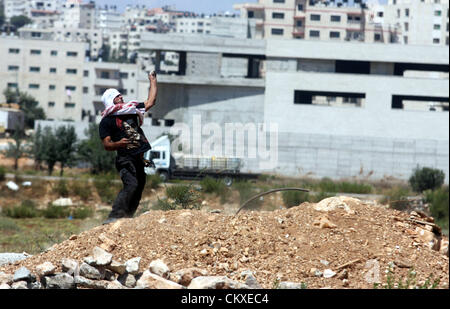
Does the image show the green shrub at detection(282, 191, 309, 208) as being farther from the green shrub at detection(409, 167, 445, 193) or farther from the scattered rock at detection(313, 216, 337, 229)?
the green shrub at detection(409, 167, 445, 193)

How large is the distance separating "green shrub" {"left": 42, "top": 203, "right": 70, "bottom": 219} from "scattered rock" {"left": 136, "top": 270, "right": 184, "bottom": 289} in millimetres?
16982

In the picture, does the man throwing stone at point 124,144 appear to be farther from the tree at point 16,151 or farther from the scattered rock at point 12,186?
the tree at point 16,151

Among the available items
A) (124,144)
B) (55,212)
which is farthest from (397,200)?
(55,212)

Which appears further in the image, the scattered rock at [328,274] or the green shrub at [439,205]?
the green shrub at [439,205]

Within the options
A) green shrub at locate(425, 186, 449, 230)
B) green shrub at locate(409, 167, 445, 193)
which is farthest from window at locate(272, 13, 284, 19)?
green shrub at locate(425, 186, 449, 230)

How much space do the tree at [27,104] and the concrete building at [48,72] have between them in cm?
218

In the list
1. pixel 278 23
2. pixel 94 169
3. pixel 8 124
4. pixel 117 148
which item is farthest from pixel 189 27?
pixel 117 148

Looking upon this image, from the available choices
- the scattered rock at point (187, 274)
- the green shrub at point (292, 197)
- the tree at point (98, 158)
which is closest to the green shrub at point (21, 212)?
the green shrub at point (292, 197)

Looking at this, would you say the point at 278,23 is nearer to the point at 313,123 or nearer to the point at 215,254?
the point at 313,123

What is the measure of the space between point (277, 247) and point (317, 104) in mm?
38092

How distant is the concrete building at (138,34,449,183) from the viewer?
142 feet

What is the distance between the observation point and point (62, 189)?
91.1 ft

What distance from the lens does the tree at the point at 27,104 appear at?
66.9 m

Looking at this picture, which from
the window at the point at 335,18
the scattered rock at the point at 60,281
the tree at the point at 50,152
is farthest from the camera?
the window at the point at 335,18
